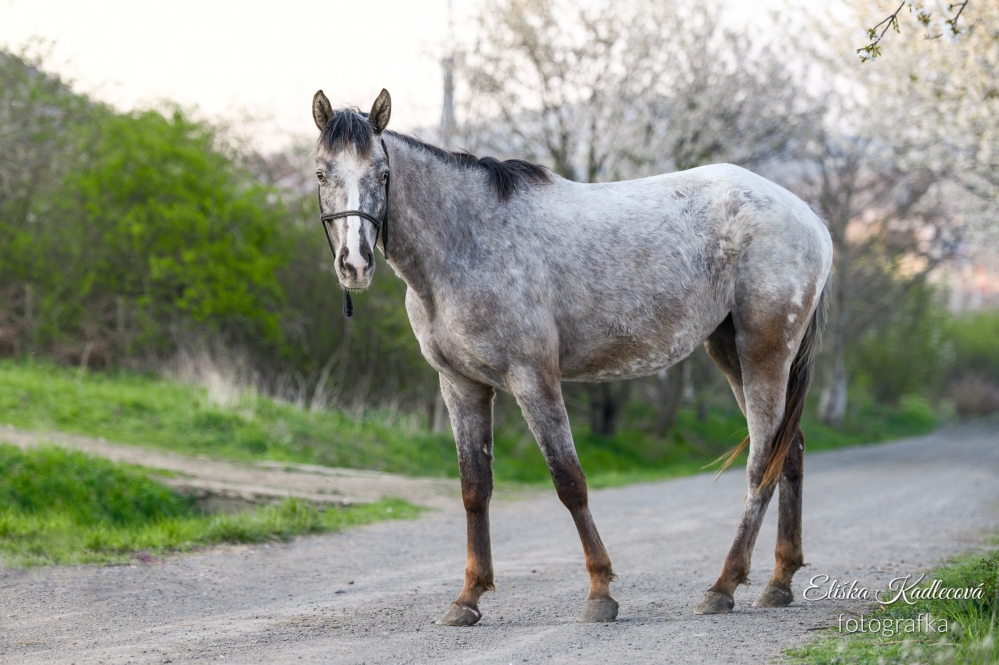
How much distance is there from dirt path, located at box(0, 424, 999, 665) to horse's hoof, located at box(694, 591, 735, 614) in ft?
0.26

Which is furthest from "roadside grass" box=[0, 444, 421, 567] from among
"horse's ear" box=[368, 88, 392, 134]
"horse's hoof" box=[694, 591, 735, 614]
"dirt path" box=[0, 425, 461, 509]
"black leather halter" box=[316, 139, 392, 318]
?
"horse's hoof" box=[694, 591, 735, 614]

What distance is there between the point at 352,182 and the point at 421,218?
550 mm

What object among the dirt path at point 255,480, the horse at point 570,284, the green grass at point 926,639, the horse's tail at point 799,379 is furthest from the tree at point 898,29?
the dirt path at point 255,480

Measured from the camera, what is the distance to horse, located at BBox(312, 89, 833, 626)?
15.8ft

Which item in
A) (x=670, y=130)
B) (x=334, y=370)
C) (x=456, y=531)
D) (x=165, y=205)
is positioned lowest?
(x=456, y=531)

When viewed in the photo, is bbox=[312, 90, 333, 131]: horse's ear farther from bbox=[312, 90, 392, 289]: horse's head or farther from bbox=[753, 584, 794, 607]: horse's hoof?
bbox=[753, 584, 794, 607]: horse's hoof

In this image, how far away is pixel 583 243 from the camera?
5.14 m

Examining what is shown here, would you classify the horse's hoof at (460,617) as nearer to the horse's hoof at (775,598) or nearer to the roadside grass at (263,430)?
the horse's hoof at (775,598)

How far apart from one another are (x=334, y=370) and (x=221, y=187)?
178 inches

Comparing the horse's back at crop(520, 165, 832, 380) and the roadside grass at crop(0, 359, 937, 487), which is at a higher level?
the horse's back at crop(520, 165, 832, 380)

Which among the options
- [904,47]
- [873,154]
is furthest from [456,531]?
[873,154]

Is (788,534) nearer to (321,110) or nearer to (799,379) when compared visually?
(799,379)

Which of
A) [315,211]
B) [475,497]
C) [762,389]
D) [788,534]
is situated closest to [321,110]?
[475,497]

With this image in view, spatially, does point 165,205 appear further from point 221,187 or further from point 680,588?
point 680,588
